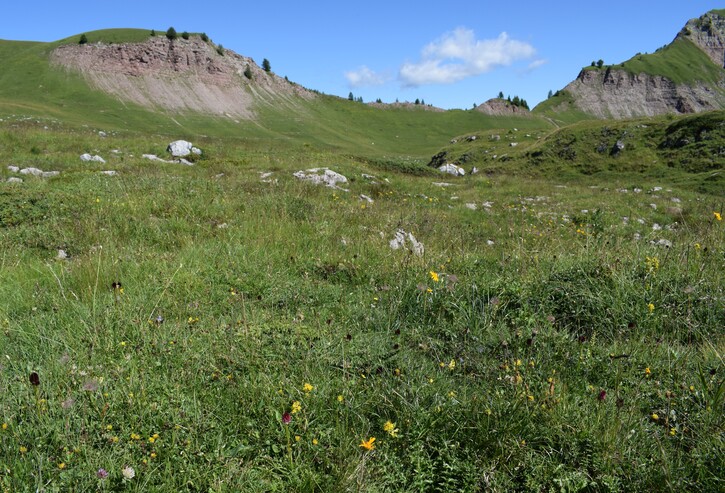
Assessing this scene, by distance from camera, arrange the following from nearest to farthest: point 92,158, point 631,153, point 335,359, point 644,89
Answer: point 335,359, point 92,158, point 631,153, point 644,89

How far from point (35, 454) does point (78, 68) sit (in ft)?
355

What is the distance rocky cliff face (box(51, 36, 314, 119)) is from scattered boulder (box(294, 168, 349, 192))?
78.8 metres

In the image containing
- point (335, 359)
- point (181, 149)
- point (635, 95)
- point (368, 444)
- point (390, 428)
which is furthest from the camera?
point (635, 95)

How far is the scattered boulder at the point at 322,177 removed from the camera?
613 inches

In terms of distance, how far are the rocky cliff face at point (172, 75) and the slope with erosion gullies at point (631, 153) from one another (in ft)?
236

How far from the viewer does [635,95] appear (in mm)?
143375

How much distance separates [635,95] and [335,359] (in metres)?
175

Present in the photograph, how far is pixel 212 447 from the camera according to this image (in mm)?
2836

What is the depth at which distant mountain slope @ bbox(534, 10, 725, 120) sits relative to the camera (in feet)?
449

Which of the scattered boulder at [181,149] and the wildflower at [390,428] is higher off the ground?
the scattered boulder at [181,149]

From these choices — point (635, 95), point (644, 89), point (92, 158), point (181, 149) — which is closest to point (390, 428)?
point (92, 158)

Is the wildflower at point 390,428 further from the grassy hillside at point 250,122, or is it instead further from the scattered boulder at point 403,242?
the grassy hillside at point 250,122

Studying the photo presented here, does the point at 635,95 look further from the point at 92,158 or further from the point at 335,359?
the point at 335,359

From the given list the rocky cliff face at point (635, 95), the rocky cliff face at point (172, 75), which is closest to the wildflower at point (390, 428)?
the rocky cliff face at point (172, 75)
